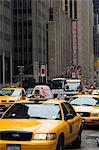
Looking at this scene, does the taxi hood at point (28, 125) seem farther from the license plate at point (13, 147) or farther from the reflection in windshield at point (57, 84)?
the reflection in windshield at point (57, 84)

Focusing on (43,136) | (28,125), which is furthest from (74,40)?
(43,136)

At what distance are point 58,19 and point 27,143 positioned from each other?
12917 centimetres

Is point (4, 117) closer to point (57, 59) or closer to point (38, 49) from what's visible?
point (38, 49)

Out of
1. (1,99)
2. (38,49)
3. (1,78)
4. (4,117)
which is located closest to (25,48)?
(38,49)

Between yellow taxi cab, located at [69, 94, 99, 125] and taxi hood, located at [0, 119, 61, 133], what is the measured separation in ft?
21.5

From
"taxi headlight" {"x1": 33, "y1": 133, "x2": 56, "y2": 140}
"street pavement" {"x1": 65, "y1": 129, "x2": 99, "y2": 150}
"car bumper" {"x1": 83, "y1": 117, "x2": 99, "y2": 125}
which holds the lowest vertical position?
"street pavement" {"x1": 65, "y1": 129, "x2": 99, "y2": 150}

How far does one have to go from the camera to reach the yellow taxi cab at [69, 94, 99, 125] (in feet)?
54.0

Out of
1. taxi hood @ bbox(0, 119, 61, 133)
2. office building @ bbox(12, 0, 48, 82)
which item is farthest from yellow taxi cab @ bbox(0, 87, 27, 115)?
office building @ bbox(12, 0, 48, 82)

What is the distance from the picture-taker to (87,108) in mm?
17203

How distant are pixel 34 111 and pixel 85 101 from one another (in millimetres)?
8124

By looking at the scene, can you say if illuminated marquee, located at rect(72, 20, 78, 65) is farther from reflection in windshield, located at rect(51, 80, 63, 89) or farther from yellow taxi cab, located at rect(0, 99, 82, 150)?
yellow taxi cab, located at rect(0, 99, 82, 150)

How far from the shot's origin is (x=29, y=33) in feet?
331

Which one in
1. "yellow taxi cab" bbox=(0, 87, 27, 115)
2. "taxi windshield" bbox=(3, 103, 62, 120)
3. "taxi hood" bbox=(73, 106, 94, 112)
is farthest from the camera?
"yellow taxi cab" bbox=(0, 87, 27, 115)

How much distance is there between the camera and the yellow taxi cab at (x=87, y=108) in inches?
648
